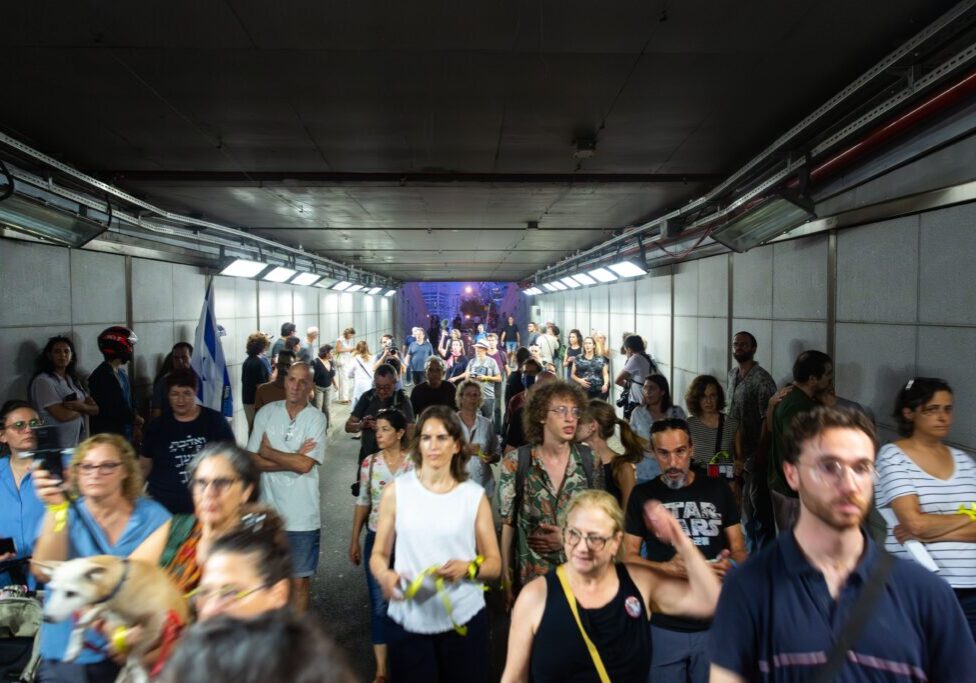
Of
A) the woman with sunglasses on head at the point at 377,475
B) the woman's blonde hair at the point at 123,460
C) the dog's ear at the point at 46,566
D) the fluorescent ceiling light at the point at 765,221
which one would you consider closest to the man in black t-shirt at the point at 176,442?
the woman with sunglasses on head at the point at 377,475

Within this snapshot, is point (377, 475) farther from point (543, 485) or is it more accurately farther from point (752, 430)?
point (752, 430)

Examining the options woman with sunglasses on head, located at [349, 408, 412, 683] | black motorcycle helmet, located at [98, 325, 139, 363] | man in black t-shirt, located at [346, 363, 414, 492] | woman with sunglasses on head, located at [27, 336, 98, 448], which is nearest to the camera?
woman with sunglasses on head, located at [349, 408, 412, 683]

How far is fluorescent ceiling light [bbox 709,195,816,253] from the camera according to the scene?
14.7 ft

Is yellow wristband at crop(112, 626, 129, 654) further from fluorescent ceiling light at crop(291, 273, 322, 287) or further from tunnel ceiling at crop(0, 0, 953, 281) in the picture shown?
fluorescent ceiling light at crop(291, 273, 322, 287)

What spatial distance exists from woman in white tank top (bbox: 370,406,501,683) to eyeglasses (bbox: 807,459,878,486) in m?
1.64

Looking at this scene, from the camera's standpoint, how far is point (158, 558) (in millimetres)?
2484

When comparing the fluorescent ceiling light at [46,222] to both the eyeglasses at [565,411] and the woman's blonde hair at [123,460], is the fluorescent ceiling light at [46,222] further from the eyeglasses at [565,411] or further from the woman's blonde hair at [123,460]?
the eyeglasses at [565,411]

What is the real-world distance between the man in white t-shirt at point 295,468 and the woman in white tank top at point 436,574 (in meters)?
1.38

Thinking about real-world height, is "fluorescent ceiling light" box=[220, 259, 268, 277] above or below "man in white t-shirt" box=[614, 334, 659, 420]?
above

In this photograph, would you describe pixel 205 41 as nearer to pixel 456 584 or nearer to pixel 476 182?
pixel 456 584

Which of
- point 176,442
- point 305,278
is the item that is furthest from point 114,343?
point 305,278

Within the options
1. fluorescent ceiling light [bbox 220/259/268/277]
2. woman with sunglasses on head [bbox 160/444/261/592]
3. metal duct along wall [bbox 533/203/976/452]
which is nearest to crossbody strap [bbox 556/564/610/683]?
woman with sunglasses on head [bbox 160/444/261/592]

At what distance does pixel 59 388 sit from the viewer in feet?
17.5

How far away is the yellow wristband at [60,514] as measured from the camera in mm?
2541
